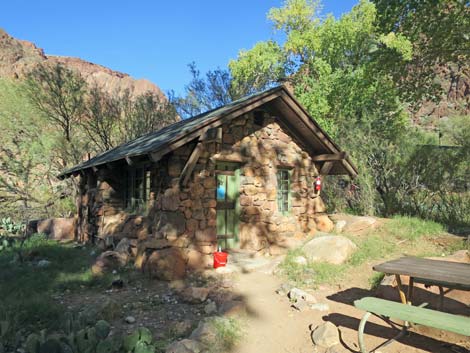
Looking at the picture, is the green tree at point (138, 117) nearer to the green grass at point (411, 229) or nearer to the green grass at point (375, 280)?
the green grass at point (411, 229)

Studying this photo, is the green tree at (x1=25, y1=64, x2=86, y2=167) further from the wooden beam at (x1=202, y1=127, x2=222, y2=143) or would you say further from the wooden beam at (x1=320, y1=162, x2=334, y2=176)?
the wooden beam at (x1=320, y1=162, x2=334, y2=176)

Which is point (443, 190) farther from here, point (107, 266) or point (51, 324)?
point (51, 324)

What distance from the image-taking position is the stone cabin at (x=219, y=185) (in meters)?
7.58

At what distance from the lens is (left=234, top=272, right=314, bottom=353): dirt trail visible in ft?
14.1

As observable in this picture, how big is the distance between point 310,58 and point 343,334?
21.1 m

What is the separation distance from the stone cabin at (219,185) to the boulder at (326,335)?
3466mm

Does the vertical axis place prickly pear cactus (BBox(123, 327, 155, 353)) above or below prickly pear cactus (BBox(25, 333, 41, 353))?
below

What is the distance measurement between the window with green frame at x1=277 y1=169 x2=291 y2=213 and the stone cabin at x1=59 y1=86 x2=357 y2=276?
0.09ft

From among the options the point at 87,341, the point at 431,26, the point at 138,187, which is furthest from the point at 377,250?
the point at 431,26

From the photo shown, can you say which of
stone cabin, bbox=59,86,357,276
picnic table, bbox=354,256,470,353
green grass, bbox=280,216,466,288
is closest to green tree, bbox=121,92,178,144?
stone cabin, bbox=59,86,357,276

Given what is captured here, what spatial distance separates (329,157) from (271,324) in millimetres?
5953

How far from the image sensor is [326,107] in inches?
790

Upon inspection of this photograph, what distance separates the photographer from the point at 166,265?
6871mm

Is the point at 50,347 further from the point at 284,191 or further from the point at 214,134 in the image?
the point at 284,191
